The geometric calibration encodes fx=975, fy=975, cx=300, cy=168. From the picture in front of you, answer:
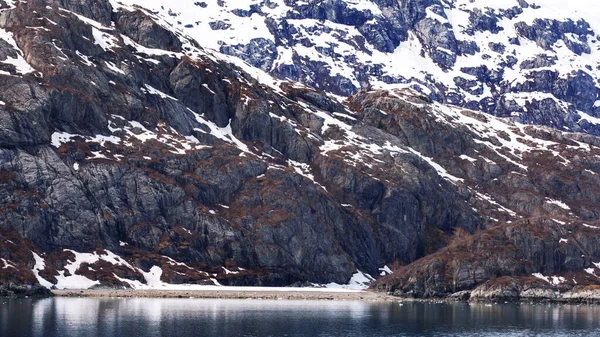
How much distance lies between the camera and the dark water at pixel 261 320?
5443 inches

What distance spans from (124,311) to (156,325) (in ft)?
74.8

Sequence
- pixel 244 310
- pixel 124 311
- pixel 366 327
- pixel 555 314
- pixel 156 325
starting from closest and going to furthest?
pixel 156 325
pixel 366 327
pixel 124 311
pixel 244 310
pixel 555 314

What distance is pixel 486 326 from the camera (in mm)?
159750

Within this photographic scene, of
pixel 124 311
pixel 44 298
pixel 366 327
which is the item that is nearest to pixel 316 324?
pixel 366 327

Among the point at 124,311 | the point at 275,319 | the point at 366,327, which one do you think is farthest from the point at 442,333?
the point at 124,311

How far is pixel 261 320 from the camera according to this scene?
157375mm

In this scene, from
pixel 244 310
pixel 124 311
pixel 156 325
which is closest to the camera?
pixel 156 325

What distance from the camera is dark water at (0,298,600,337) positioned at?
138 meters

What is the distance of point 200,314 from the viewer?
542 feet

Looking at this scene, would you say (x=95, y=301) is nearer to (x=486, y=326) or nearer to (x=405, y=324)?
(x=405, y=324)

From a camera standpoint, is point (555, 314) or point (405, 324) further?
point (555, 314)

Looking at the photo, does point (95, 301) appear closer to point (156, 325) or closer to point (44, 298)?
point (44, 298)

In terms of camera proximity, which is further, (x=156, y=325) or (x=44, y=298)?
(x=44, y=298)

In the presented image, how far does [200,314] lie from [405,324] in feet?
113
